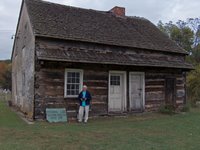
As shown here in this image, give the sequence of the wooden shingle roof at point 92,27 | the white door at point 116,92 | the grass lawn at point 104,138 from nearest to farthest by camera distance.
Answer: the grass lawn at point 104,138, the wooden shingle roof at point 92,27, the white door at point 116,92

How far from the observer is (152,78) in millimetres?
18109

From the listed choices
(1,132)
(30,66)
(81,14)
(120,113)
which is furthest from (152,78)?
(1,132)

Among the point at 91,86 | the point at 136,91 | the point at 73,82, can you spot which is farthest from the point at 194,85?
the point at 73,82

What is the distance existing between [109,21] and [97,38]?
3776 mm

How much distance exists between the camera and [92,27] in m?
17.7

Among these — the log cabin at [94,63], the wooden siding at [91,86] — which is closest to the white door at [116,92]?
the log cabin at [94,63]

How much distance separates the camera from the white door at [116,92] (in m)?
16.6

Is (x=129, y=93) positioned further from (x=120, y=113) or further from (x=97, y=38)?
(x=97, y=38)

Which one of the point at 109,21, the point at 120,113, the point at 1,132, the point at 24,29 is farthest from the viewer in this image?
the point at 109,21

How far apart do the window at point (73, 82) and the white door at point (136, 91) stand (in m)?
3.48

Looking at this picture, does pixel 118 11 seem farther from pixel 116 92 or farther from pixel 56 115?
pixel 56 115

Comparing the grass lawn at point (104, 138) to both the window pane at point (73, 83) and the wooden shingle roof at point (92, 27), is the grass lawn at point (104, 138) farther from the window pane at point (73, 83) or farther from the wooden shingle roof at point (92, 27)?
→ the wooden shingle roof at point (92, 27)

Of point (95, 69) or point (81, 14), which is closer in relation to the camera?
point (95, 69)

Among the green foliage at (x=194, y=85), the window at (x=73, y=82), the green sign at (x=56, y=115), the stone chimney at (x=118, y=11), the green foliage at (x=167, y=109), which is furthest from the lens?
the green foliage at (x=194, y=85)
